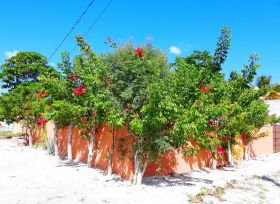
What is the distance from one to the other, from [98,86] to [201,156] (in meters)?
5.83

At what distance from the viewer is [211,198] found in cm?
891

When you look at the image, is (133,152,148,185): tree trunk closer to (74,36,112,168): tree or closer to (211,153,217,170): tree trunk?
(74,36,112,168): tree

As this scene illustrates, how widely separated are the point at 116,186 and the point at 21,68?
29234 millimetres

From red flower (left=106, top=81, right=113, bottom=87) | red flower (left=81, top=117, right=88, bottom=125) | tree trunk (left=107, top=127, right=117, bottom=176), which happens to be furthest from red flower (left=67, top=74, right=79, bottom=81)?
red flower (left=106, top=81, right=113, bottom=87)

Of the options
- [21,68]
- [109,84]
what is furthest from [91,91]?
[21,68]

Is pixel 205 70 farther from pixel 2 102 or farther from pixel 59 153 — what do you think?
pixel 2 102

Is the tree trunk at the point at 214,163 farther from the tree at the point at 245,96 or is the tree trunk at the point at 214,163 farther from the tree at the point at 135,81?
the tree at the point at 135,81

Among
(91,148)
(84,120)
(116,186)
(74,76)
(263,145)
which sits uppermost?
(74,76)

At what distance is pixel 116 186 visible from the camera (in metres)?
9.94

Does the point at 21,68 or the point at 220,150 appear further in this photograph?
the point at 21,68

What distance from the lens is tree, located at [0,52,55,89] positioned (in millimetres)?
35906

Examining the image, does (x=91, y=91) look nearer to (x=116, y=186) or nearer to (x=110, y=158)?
(x=110, y=158)

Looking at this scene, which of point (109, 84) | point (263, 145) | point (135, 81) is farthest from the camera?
point (263, 145)

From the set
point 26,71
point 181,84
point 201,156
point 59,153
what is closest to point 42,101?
point 59,153
